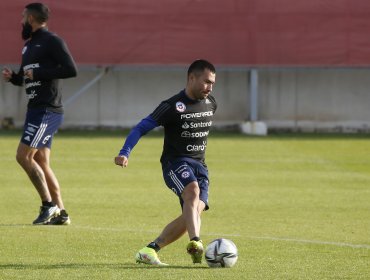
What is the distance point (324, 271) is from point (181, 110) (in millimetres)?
1790

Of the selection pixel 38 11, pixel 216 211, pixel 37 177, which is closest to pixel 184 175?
pixel 37 177

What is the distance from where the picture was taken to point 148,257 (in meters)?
9.37

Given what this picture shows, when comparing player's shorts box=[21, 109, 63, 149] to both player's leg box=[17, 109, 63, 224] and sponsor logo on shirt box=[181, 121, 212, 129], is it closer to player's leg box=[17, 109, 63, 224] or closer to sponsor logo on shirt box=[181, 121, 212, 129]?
player's leg box=[17, 109, 63, 224]

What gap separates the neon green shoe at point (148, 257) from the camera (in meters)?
9.37

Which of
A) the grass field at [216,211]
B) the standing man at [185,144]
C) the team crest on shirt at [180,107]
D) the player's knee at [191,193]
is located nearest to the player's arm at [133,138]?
the standing man at [185,144]

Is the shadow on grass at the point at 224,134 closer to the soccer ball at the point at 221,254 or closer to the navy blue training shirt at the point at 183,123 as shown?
the navy blue training shirt at the point at 183,123

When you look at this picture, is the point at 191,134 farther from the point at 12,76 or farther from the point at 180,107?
the point at 12,76

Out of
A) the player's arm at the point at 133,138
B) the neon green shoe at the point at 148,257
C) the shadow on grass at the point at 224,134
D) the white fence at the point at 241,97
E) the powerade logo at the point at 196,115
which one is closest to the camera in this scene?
the player's arm at the point at 133,138

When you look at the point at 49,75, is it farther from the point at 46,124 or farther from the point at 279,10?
the point at 279,10

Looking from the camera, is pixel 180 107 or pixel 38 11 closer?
pixel 180 107

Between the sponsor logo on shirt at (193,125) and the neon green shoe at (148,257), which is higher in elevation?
the sponsor logo on shirt at (193,125)

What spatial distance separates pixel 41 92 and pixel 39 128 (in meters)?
0.39

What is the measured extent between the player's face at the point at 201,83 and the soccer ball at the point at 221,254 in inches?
51.0

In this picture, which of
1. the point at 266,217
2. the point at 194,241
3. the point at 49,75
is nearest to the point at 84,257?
the point at 194,241
